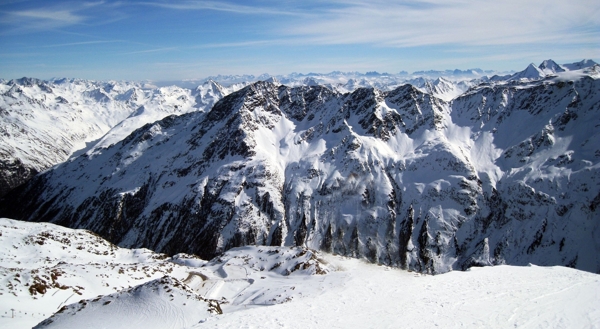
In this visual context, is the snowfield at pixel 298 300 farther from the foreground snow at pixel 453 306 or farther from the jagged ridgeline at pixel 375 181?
the jagged ridgeline at pixel 375 181

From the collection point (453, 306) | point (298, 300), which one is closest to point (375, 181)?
point (298, 300)

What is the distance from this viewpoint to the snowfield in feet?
75.9

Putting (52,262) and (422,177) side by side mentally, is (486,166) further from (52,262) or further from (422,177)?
(52,262)

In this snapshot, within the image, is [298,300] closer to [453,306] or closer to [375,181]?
[453,306]

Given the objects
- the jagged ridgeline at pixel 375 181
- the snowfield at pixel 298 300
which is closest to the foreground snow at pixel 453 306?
the snowfield at pixel 298 300

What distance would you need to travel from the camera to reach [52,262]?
165ft

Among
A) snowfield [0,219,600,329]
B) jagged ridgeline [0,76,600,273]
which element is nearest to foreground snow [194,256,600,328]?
snowfield [0,219,600,329]

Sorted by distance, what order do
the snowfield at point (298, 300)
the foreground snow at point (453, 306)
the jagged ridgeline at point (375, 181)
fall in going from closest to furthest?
1. the foreground snow at point (453, 306)
2. the snowfield at point (298, 300)
3. the jagged ridgeline at point (375, 181)

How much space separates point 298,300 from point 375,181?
105085 mm

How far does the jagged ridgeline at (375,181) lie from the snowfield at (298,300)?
71.7 m

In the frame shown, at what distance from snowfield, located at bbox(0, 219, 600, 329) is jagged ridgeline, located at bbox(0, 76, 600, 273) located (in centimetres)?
7173

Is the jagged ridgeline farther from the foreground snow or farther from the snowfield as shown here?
the foreground snow

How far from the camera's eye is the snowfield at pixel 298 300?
23125mm

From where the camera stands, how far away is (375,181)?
13112 centimetres
